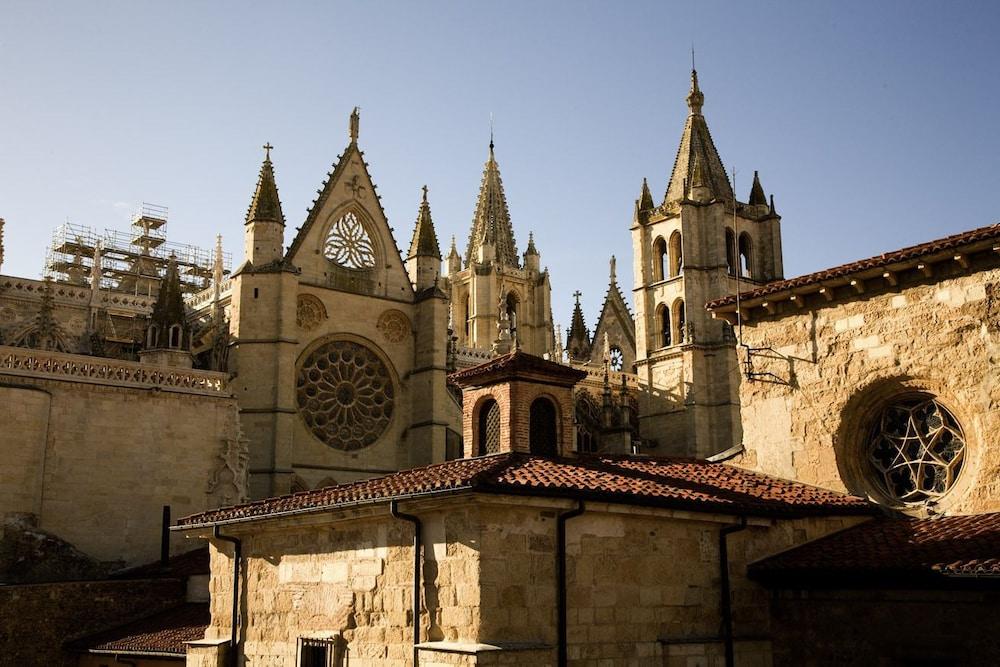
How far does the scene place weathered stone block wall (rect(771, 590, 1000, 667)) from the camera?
12.0 metres

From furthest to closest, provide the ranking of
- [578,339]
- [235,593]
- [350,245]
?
[578,339] < [350,245] < [235,593]

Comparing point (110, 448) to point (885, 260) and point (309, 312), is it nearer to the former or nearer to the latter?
point (309, 312)

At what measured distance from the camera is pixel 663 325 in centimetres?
4384

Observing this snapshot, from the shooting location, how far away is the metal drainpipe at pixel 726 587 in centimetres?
1355

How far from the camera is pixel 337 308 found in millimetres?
32844

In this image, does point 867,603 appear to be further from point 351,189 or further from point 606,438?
point 606,438

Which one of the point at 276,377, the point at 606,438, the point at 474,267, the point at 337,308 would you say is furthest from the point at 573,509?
the point at 474,267

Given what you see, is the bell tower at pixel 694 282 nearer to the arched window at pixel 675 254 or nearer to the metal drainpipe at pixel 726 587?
the arched window at pixel 675 254

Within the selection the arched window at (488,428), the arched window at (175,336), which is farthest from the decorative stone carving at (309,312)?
the arched window at (488,428)

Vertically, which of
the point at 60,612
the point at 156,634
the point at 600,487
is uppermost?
the point at 600,487

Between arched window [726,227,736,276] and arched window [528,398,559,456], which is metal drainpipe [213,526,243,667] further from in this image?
arched window [726,227,736,276]

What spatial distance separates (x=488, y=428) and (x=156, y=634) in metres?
7.58

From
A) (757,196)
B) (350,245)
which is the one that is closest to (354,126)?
(350,245)

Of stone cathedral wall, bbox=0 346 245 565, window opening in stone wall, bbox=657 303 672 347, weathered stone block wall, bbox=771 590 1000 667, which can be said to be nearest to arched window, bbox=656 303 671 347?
window opening in stone wall, bbox=657 303 672 347
